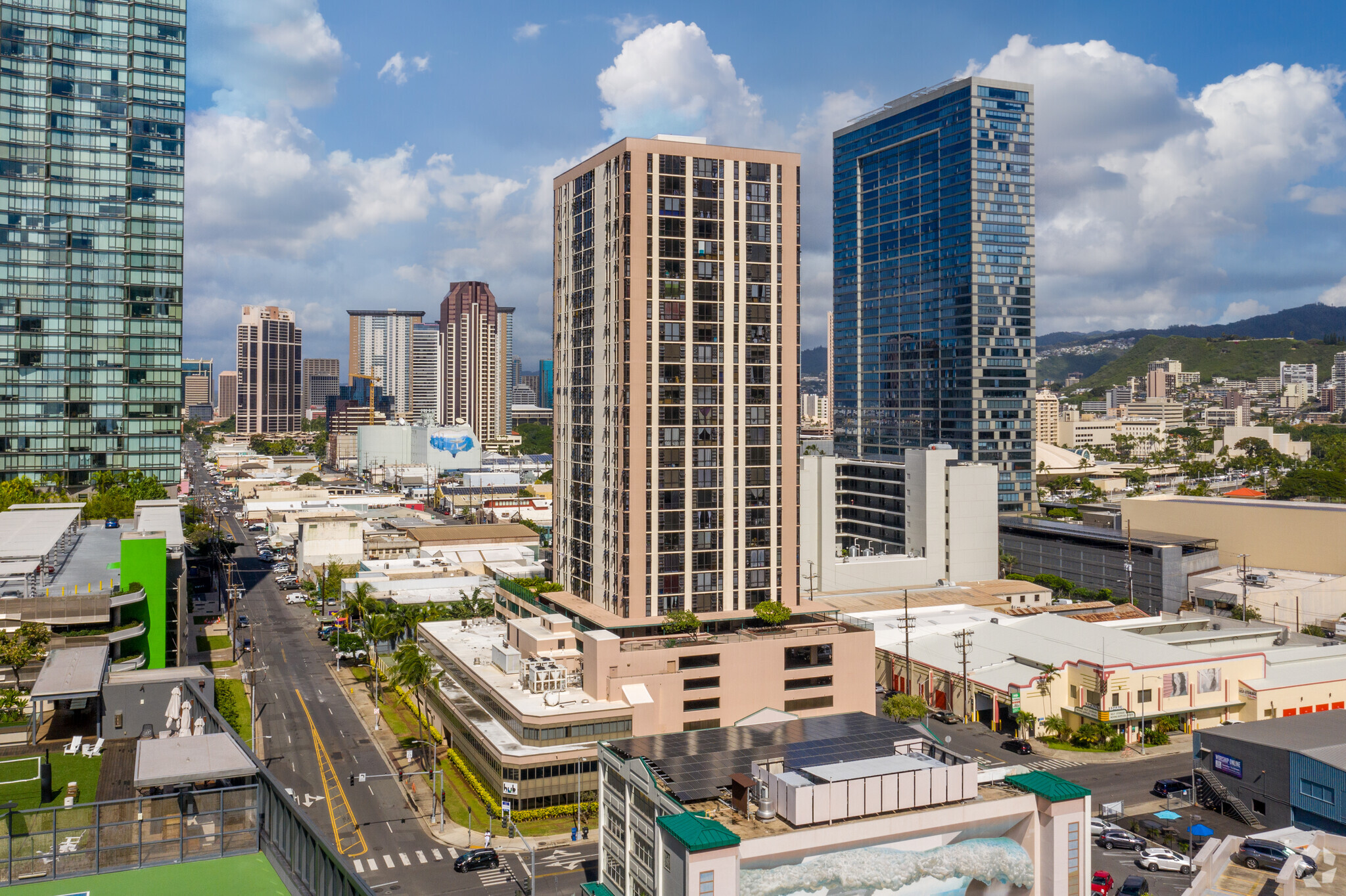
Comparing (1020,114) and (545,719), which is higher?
(1020,114)

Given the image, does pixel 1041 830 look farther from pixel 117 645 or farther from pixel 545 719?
pixel 117 645

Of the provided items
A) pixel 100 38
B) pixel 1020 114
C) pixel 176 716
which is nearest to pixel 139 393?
pixel 100 38

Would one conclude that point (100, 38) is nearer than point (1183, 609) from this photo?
No

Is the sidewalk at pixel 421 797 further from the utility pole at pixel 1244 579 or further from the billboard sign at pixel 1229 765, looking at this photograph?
the utility pole at pixel 1244 579

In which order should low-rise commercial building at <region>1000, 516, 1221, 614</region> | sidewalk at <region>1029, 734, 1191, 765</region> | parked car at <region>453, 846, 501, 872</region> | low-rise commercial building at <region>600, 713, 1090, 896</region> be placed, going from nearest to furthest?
low-rise commercial building at <region>600, 713, 1090, 896</region>
parked car at <region>453, 846, 501, 872</region>
sidewalk at <region>1029, 734, 1191, 765</region>
low-rise commercial building at <region>1000, 516, 1221, 614</region>

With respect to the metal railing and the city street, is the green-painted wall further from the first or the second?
the metal railing

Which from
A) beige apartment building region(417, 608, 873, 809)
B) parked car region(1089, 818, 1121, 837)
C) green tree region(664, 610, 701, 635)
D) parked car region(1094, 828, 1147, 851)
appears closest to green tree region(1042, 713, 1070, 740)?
beige apartment building region(417, 608, 873, 809)

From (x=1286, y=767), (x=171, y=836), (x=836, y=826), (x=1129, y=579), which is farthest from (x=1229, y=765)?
(x=171, y=836)
